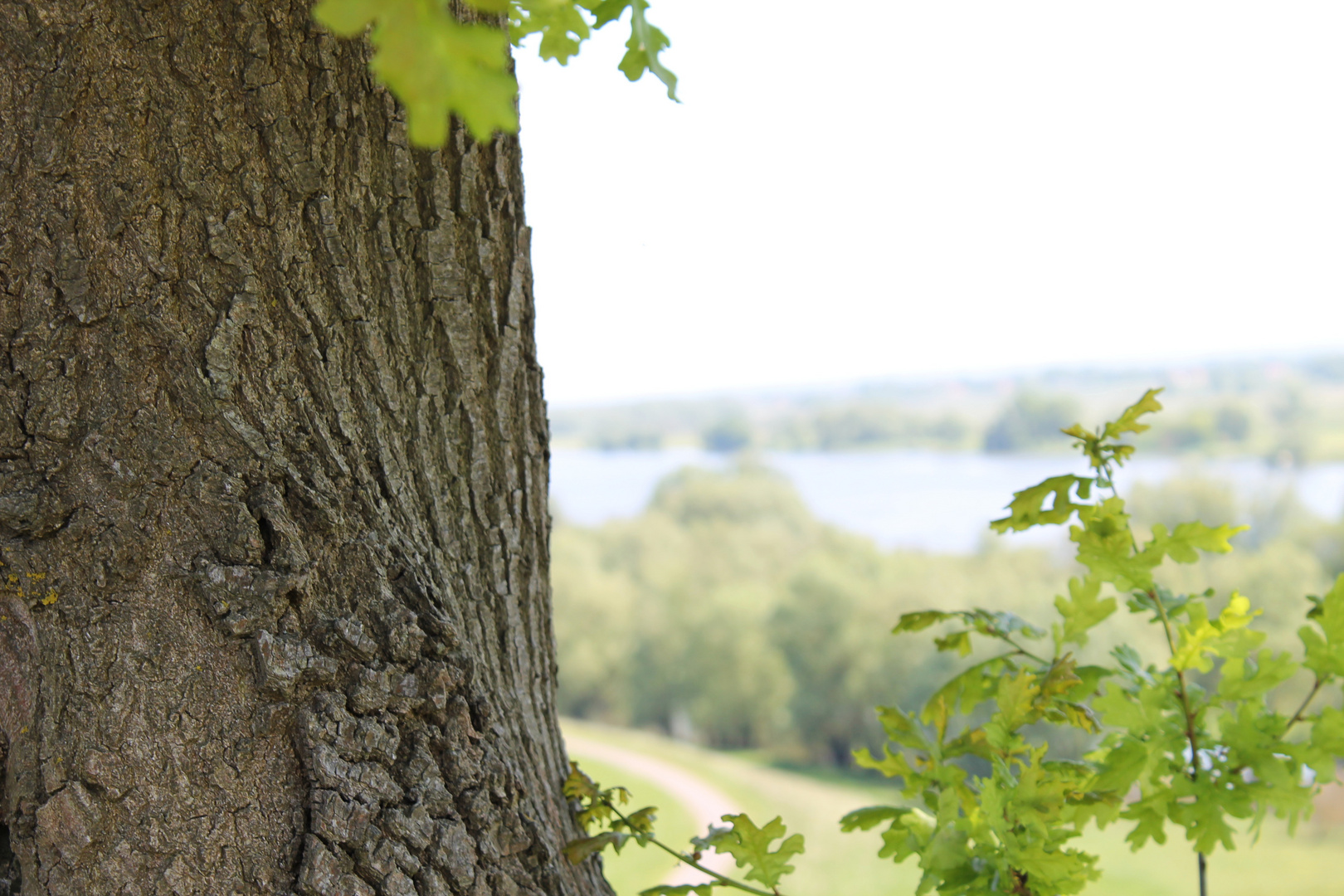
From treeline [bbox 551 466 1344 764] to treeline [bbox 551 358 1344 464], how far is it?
126 cm

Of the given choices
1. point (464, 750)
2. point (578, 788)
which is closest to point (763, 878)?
point (578, 788)

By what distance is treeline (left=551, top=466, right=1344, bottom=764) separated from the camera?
32.9 feet

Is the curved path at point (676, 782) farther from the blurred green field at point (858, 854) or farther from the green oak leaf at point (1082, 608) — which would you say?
the green oak leaf at point (1082, 608)

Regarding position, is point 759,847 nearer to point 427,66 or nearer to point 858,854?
point 427,66

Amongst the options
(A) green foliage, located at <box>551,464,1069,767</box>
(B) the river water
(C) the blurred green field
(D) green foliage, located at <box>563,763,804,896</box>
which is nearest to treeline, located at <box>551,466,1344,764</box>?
(A) green foliage, located at <box>551,464,1069,767</box>

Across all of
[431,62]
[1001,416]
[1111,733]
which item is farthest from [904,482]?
[431,62]

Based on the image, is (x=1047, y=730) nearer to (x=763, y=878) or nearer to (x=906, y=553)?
(x=906, y=553)

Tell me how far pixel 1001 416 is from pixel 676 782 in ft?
20.8

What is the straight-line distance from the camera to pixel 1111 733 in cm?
96

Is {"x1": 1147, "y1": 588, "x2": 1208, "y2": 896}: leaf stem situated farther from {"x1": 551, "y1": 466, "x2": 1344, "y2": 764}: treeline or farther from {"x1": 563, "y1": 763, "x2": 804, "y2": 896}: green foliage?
{"x1": 551, "y1": 466, "x2": 1344, "y2": 764}: treeline

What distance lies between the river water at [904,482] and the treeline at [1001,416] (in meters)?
0.25

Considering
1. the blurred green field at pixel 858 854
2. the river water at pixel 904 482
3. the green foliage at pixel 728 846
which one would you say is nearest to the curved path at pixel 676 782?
the blurred green field at pixel 858 854

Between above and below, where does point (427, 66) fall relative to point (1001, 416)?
below

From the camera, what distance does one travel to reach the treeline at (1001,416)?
38.1 ft
